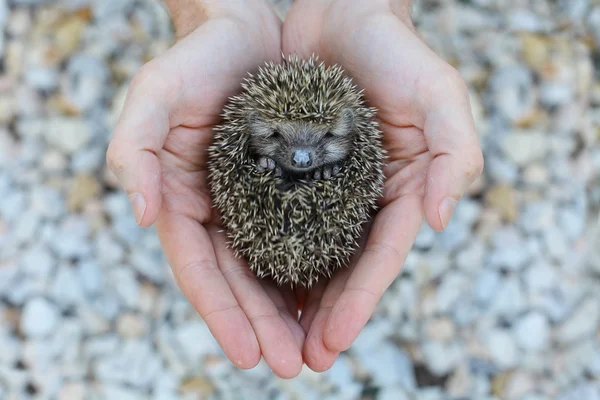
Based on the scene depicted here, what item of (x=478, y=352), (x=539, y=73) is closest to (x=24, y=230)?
(x=478, y=352)

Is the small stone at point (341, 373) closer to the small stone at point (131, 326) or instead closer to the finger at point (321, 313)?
the finger at point (321, 313)

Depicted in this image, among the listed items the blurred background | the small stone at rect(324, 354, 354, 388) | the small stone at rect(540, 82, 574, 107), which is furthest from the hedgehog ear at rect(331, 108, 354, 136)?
the small stone at rect(540, 82, 574, 107)

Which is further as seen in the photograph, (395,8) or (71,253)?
(71,253)

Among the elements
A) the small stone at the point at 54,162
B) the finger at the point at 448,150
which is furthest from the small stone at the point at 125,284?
the finger at the point at 448,150

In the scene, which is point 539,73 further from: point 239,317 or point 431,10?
point 239,317

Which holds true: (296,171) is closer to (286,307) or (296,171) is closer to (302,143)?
(302,143)
